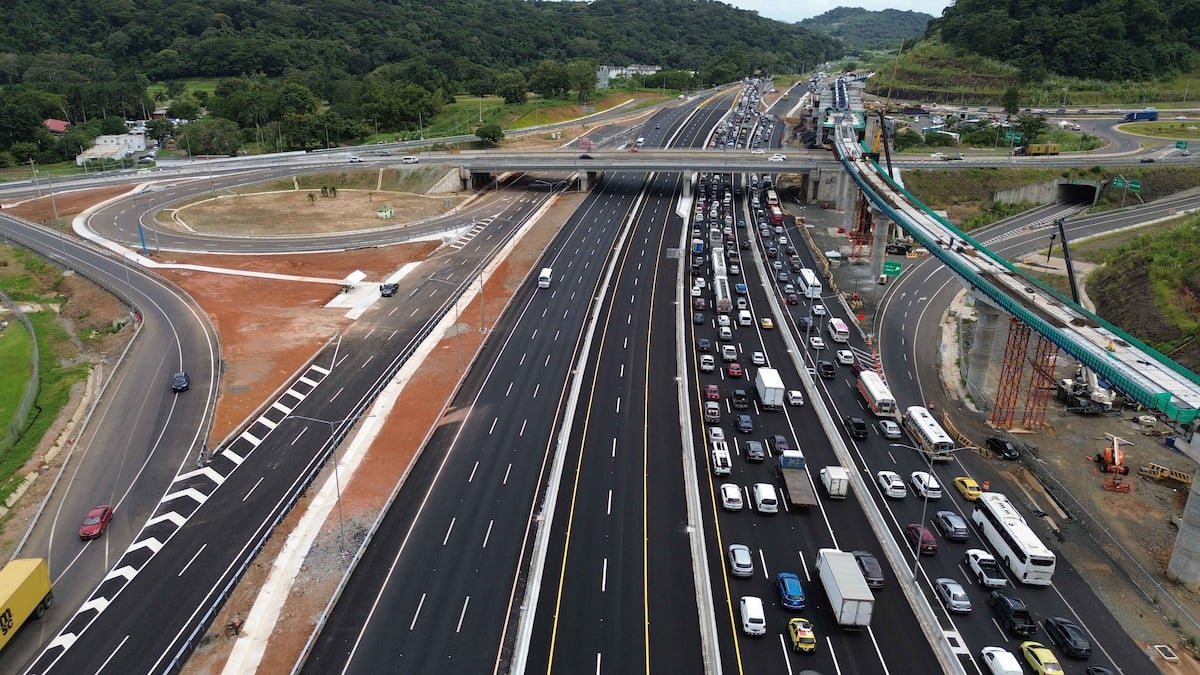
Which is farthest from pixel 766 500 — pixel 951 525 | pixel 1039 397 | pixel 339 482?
pixel 1039 397

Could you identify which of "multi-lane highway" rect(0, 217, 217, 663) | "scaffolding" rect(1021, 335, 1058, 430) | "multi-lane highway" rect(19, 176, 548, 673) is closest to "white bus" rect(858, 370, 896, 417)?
"scaffolding" rect(1021, 335, 1058, 430)

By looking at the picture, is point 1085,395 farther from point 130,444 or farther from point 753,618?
point 130,444

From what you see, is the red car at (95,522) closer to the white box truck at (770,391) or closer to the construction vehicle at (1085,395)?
the white box truck at (770,391)

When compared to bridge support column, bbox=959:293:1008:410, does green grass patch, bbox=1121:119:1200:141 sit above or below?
above

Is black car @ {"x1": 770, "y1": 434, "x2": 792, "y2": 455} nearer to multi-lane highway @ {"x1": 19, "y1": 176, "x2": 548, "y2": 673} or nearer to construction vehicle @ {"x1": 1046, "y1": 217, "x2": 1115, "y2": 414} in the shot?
construction vehicle @ {"x1": 1046, "y1": 217, "x2": 1115, "y2": 414}

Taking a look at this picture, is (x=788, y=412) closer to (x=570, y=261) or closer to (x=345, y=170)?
(x=570, y=261)

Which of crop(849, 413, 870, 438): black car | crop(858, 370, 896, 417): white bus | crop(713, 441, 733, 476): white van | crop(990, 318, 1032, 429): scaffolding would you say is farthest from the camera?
crop(858, 370, 896, 417): white bus

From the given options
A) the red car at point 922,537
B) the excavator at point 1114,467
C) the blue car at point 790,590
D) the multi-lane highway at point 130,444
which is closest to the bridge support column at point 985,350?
the excavator at point 1114,467
